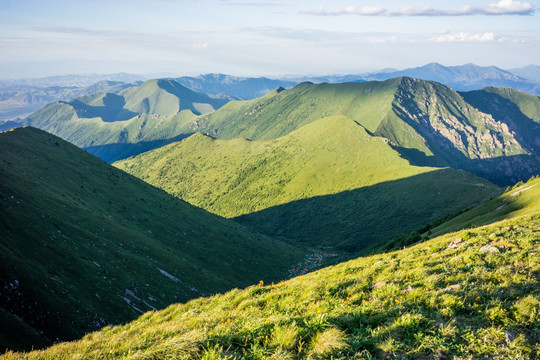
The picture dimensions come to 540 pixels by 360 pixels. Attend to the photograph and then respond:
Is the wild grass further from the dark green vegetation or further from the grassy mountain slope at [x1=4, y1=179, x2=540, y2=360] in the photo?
the dark green vegetation

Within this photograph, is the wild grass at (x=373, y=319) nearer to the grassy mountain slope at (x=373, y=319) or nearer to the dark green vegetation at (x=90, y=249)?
the grassy mountain slope at (x=373, y=319)

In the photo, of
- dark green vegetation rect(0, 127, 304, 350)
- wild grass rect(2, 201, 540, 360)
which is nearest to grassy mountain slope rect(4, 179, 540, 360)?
wild grass rect(2, 201, 540, 360)

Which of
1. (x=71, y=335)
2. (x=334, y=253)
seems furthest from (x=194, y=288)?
(x=334, y=253)

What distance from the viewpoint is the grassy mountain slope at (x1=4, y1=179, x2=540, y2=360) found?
9.76 meters

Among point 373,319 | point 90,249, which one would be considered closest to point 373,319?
point 373,319

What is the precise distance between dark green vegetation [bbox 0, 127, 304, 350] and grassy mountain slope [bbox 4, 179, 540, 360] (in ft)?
56.5

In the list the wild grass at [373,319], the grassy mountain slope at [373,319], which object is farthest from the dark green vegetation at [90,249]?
the grassy mountain slope at [373,319]

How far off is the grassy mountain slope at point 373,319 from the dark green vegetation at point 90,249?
1722 cm

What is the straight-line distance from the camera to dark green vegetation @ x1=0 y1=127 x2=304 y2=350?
3053 cm

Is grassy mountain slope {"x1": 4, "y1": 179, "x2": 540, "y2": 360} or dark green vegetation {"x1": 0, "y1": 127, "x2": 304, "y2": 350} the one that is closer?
grassy mountain slope {"x1": 4, "y1": 179, "x2": 540, "y2": 360}

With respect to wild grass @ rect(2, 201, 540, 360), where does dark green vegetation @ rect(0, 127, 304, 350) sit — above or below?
below

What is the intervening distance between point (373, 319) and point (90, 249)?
51.6 m

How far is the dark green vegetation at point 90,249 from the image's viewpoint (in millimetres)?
30531

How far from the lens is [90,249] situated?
49562mm
